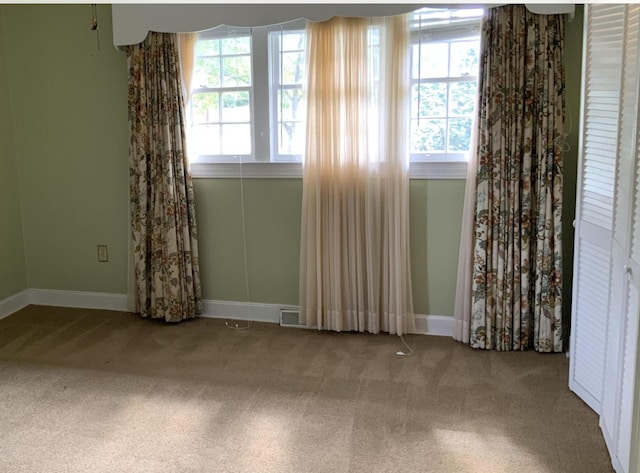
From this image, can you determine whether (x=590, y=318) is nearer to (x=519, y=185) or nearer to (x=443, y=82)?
(x=519, y=185)

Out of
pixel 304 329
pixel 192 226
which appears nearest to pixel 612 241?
pixel 304 329

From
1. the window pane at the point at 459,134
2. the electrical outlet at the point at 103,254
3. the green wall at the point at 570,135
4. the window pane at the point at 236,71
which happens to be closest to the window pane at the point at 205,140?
the window pane at the point at 236,71

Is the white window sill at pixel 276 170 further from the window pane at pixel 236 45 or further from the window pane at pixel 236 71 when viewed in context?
the window pane at pixel 236 45

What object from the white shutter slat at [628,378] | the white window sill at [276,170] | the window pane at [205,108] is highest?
the window pane at [205,108]

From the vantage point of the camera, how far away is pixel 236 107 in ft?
12.5

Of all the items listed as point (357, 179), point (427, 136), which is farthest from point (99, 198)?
point (427, 136)

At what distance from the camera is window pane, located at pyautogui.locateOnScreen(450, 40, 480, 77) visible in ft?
11.2

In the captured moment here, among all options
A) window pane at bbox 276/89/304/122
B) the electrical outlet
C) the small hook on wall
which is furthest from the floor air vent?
the small hook on wall

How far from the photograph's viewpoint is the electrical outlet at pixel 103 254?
13.9 ft

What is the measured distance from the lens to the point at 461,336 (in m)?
3.53

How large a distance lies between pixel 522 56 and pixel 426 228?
1132 millimetres

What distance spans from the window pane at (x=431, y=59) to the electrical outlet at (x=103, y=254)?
2511 mm

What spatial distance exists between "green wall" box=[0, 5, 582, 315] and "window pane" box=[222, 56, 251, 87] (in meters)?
0.65

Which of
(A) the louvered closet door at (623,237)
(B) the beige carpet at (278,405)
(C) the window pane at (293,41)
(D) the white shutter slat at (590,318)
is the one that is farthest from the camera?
(C) the window pane at (293,41)
